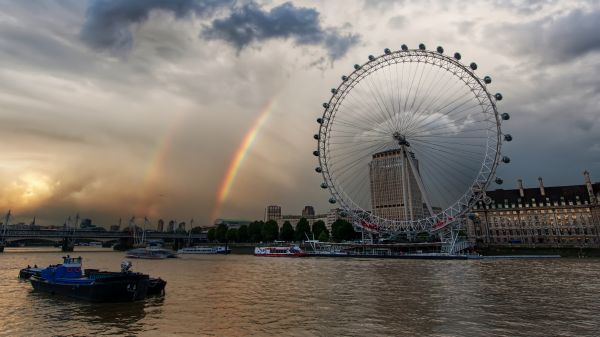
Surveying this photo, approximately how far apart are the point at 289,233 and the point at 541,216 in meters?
91.9

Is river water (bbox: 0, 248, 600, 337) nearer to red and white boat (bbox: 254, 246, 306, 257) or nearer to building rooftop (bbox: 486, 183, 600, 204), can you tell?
red and white boat (bbox: 254, 246, 306, 257)

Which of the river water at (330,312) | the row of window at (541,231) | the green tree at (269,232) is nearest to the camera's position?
the river water at (330,312)

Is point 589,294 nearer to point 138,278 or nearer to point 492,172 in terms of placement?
point 138,278

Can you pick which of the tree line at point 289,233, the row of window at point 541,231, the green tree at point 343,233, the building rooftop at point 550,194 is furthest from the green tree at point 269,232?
the building rooftop at point 550,194

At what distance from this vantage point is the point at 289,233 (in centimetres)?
15025

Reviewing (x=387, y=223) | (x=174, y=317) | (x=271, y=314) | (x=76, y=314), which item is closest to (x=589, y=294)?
(x=271, y=314)

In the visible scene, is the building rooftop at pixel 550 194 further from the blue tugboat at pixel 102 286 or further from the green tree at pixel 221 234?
the blue tugboat at pixel 102 286

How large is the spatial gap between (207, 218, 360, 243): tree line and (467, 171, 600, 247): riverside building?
43.2m

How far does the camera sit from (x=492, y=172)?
7706cm

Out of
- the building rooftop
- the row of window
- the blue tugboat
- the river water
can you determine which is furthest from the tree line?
the blue tugboat

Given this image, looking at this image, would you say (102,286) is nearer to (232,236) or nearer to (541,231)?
(541,231)

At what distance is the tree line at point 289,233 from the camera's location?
131000 mm

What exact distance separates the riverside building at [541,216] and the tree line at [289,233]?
43.2 meters

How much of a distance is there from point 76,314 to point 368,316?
19.5m
